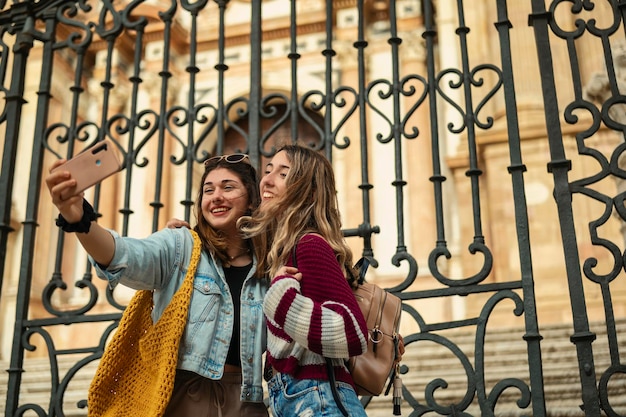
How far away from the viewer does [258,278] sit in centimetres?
243

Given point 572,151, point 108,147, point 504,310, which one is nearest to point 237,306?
point 108,147

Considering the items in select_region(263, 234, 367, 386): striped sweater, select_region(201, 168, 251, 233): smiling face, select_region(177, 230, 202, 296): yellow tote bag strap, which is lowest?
select_region(263, 234, 367, 386): striped sweater

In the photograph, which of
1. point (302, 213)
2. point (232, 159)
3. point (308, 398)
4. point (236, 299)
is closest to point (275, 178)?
point (302, 213)

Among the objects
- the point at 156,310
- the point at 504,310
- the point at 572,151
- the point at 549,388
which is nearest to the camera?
the point at 156,310

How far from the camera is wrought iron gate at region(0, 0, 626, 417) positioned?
335cm

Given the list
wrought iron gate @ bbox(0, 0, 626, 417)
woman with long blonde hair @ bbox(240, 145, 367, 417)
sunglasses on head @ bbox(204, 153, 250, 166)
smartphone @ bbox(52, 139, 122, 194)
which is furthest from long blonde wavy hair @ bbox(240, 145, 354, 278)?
wrought iron gate @ bbox(0, 0, 626, 417)

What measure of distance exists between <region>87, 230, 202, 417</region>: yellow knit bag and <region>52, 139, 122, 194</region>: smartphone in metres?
0.48

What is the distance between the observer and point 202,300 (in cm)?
237

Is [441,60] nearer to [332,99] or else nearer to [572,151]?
[572,151]

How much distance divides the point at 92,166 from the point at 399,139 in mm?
1855

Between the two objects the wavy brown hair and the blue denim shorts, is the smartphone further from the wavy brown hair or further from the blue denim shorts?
the blue denim shorts

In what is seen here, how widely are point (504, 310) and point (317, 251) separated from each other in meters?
5.46

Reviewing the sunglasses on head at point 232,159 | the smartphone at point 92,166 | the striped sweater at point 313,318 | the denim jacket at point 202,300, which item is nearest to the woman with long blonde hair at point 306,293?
the striped sweater at point 313,318

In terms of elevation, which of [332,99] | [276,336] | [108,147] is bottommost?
[276,336]
